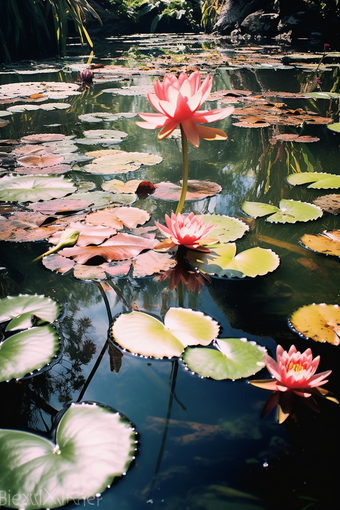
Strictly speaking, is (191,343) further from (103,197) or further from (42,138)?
(42,138)

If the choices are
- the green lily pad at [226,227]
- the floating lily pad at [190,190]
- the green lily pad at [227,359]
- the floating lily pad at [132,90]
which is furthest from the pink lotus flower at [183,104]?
the floating lily pad at [132,90]

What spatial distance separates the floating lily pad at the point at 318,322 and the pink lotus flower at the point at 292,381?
16cm

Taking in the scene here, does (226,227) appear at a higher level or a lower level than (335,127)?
lower

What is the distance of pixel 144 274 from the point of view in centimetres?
110

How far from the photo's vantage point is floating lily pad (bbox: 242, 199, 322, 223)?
141 centimetres

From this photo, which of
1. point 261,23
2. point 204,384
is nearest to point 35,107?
point 204,384

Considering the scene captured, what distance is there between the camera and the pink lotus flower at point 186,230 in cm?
115

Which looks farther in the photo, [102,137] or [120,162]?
[102,137]

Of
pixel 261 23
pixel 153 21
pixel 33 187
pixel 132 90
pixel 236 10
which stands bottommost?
Answer: pixel 33 187

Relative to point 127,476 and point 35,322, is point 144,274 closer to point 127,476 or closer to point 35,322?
point 35,322

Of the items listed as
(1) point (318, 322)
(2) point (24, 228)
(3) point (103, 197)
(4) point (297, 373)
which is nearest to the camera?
(4) point (297, 373)

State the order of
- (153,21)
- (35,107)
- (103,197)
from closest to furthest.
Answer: (103,197) < (35,107) < (153,21)

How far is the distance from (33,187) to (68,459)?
4.24 feet

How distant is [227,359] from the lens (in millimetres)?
813
